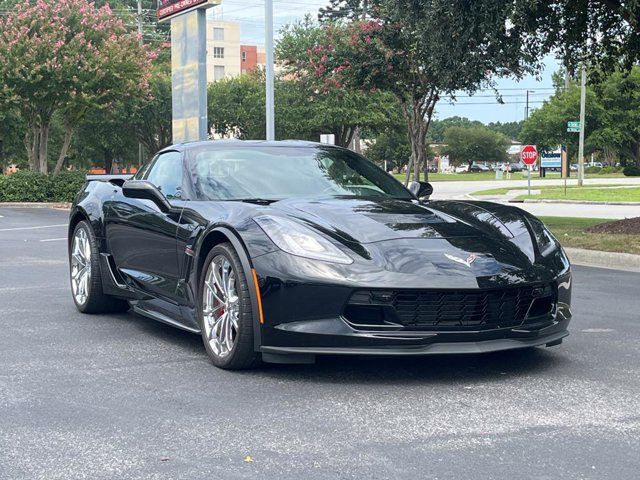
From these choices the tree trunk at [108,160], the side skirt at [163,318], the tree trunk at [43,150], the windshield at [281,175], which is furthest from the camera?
the tree trunk at [108,160]

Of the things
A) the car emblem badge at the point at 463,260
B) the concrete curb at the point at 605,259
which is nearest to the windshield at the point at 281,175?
the car emblem badge at the point at 463,260

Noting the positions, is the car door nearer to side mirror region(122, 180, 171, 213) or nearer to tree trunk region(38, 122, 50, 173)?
side mirror region(122, 180, 171, 213)

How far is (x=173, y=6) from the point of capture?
22.6 m

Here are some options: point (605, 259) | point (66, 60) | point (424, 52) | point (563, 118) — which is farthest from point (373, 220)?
point (563, 118)

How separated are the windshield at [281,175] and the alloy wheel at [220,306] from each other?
0.69 meters

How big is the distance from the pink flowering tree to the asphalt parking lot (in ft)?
83.5

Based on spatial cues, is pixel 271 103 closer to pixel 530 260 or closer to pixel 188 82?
pixel 188 82

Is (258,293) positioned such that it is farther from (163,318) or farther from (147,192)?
(147,192)

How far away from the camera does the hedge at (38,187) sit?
30.8 metres

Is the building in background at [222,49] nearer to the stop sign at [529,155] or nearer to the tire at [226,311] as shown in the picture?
the stop sign at [529,155]

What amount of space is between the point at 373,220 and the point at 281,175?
3.51ft

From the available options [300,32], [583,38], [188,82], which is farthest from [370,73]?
[300,32]

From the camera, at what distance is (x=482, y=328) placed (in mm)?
4781

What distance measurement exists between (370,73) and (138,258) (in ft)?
53.2
